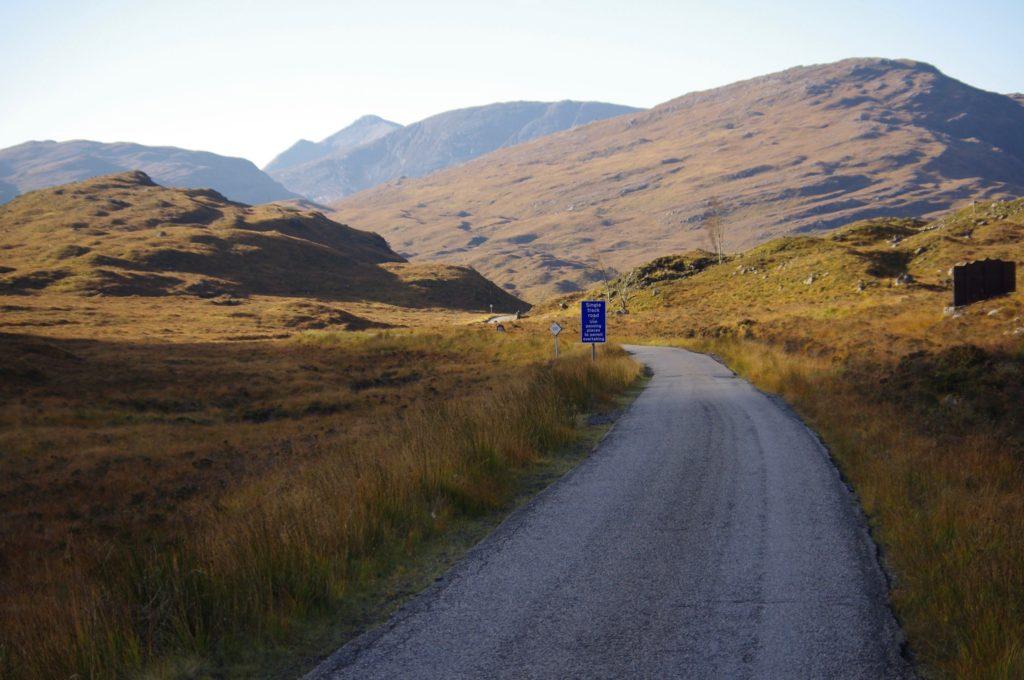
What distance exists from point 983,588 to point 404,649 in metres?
4.77

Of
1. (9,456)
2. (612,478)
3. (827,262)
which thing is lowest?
(9,456)

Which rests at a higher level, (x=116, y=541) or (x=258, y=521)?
(x=258, y=521)

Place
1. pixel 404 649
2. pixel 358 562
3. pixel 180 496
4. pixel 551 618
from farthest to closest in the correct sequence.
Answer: pixel 180 496, pixel 358 562, pixel 551 618, pixel 404 649

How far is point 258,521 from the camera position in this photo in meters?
7.80

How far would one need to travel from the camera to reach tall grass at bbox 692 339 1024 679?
5.45 metres

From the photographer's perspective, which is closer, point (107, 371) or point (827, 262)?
point (107, 371)

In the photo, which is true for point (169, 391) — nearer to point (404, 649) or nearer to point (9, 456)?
point (9, 456)

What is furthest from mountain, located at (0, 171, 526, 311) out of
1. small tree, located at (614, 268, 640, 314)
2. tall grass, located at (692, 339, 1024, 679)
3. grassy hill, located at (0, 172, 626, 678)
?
tall grass, located at (692, 339, 1024, 679)

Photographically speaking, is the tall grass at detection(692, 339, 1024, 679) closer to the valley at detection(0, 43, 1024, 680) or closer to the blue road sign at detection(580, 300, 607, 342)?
the valley at detection(0, 43, 1024, 680)

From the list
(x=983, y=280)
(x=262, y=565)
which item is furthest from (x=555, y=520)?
(x=983, y=280)

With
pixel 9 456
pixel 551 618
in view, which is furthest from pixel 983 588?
pixel 9 456

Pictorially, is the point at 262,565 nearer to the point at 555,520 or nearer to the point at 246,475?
the point at 555,520

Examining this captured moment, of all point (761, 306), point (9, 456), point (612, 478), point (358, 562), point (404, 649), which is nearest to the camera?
point (404, 649)

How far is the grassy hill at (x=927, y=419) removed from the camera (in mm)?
5867
